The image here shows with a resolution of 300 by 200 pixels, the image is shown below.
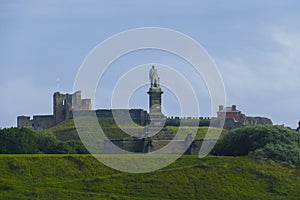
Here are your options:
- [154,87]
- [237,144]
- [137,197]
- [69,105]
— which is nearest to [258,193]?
[137,197]

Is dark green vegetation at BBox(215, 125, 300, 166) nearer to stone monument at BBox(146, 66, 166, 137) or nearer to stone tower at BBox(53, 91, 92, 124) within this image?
stone monument at BBox(146, 66, 166, 137)

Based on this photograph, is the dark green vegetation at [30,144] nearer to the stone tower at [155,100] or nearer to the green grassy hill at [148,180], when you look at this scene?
the stone tower at [155,100]

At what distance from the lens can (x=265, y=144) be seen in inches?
3063

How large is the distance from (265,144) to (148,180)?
1256 centimetres

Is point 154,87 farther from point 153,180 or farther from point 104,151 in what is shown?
point 153,180

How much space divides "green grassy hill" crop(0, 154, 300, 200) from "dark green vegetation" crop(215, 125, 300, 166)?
4.46 feet

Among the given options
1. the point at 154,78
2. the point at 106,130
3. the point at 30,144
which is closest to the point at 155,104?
the point at 154,78

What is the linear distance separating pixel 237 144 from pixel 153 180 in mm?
14138

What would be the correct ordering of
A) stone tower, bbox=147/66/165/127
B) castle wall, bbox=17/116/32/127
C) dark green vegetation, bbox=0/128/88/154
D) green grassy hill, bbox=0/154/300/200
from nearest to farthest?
green grassy hill, bbox=0/154/300/200 → stone tower, bbox=147/66/165/127 → dark green vegetation, bbox=0/128/88/154 → castle wall, bbox=17/116/32/127

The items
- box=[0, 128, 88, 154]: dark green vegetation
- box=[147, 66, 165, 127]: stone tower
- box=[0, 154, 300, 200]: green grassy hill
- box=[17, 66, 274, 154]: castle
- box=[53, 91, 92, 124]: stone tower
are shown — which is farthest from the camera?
box=[53, 91, 92, 124]: stone tower

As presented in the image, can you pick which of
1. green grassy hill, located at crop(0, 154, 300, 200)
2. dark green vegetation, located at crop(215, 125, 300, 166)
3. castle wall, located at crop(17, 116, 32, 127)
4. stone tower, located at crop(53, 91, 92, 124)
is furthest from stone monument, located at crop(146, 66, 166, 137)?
castle wall, located at crop(17, 116, 32, 127)

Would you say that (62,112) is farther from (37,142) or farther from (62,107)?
(37,142)

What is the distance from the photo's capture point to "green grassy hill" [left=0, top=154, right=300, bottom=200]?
66.9 metres

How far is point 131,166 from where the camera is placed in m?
72.6
